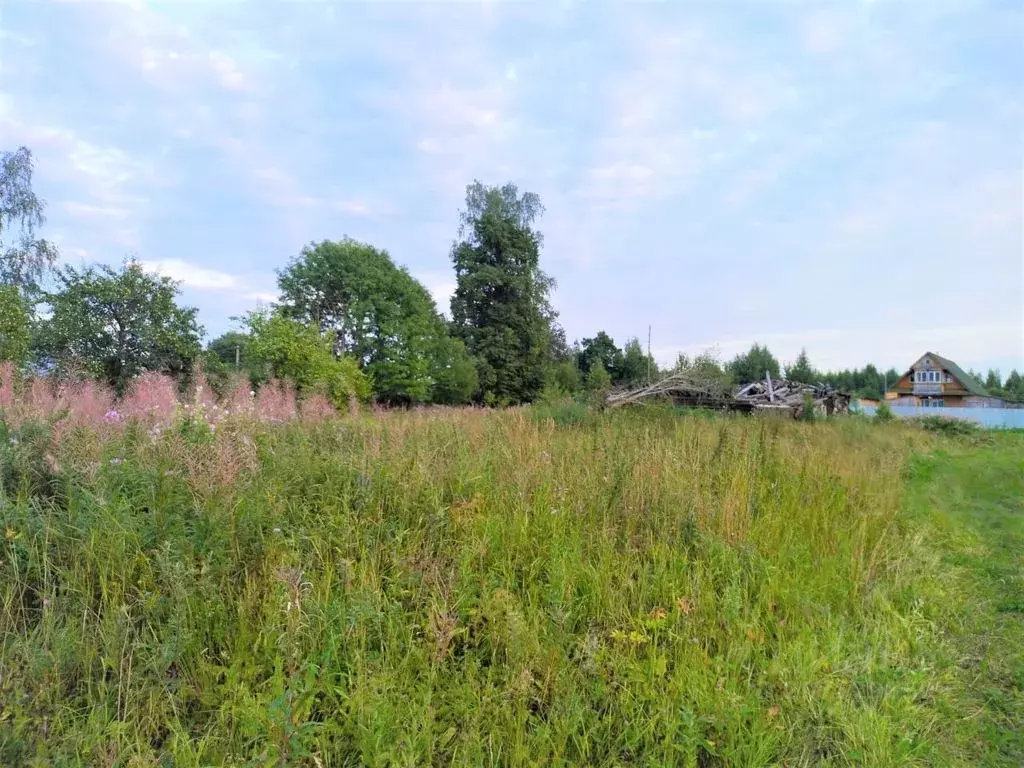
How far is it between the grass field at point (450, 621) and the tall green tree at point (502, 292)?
2764 cm

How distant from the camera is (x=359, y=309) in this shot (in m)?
29.0

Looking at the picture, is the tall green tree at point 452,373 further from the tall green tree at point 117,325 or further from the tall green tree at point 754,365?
the tall green tree at point 754,365

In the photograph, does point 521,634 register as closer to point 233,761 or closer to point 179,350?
point 233,761

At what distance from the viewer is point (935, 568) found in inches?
152

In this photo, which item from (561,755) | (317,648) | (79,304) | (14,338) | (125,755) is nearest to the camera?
(125,755)

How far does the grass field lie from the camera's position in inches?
68.9

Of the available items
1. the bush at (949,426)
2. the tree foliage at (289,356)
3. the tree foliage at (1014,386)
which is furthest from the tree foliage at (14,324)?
the tree foliage at (1014,386)

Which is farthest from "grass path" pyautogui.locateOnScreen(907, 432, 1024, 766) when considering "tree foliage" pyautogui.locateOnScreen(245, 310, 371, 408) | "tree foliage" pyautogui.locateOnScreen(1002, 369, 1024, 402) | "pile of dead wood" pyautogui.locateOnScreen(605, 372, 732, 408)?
"tree foliage" pyautogui.locateOnScreen(1002, 369, 1024, 402)

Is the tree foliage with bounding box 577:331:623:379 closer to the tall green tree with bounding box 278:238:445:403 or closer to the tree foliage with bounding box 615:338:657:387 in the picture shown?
the tree foliage with bounding box 615:338:657:387

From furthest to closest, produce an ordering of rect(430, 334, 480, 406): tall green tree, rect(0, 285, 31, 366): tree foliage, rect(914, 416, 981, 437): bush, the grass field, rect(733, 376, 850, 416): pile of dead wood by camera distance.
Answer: rect(430, 334, 480, 406): tall green tree
rect(914, 416, 981, 437): bush
rect(733, 376, 850, 416): pile of dead wood
rect(0, 285, 31, 366): tree foliage
the grass field

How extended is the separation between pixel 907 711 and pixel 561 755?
1.65 metres

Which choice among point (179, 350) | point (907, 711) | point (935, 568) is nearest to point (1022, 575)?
point (935, 568)

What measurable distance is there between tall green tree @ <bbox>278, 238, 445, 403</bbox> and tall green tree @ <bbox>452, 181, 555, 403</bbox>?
3.66 metres

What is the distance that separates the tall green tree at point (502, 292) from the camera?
31.0 metres
